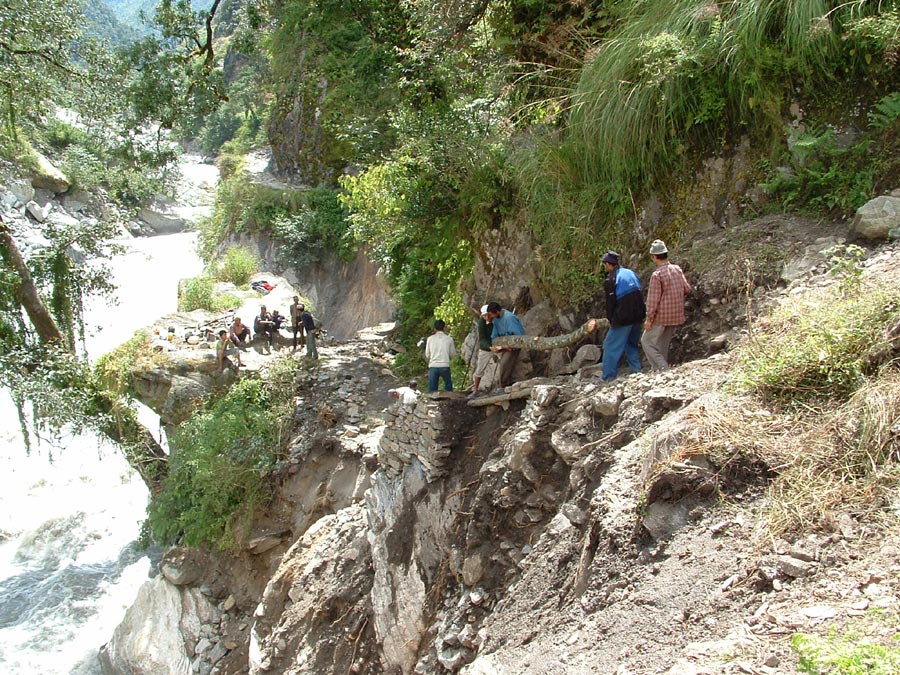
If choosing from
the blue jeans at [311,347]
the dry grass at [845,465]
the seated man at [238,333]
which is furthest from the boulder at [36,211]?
the dry grass at [845,465]

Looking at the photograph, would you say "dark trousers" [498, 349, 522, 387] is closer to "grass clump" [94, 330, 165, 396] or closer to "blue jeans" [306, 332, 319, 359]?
"blue jeans" [306, 332, 319, 359]

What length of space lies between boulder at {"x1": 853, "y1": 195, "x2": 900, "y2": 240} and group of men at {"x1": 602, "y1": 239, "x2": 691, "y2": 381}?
1.40 m

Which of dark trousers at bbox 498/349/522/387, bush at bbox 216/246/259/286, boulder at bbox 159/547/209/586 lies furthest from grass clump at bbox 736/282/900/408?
bush at bbox 216/246/259/286

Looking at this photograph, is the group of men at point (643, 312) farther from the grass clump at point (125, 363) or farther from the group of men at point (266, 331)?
the grass clump at point (125, 363)

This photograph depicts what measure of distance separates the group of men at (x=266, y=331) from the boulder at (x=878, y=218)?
951 cm

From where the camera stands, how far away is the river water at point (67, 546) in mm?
13039

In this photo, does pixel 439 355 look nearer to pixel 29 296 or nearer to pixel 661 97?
pixel 661 97

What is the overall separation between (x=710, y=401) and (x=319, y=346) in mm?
10944

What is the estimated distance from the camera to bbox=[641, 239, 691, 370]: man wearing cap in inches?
237

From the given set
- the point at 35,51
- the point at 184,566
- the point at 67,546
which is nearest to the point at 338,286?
the point at 67,546

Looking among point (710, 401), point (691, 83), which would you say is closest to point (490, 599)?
point (710, 401)

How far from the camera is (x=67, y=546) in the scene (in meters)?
15.6

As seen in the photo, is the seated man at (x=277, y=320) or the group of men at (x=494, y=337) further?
the seated man at (x=277, y=320)

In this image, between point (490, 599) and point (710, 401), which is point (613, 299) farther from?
point (490, 599)
